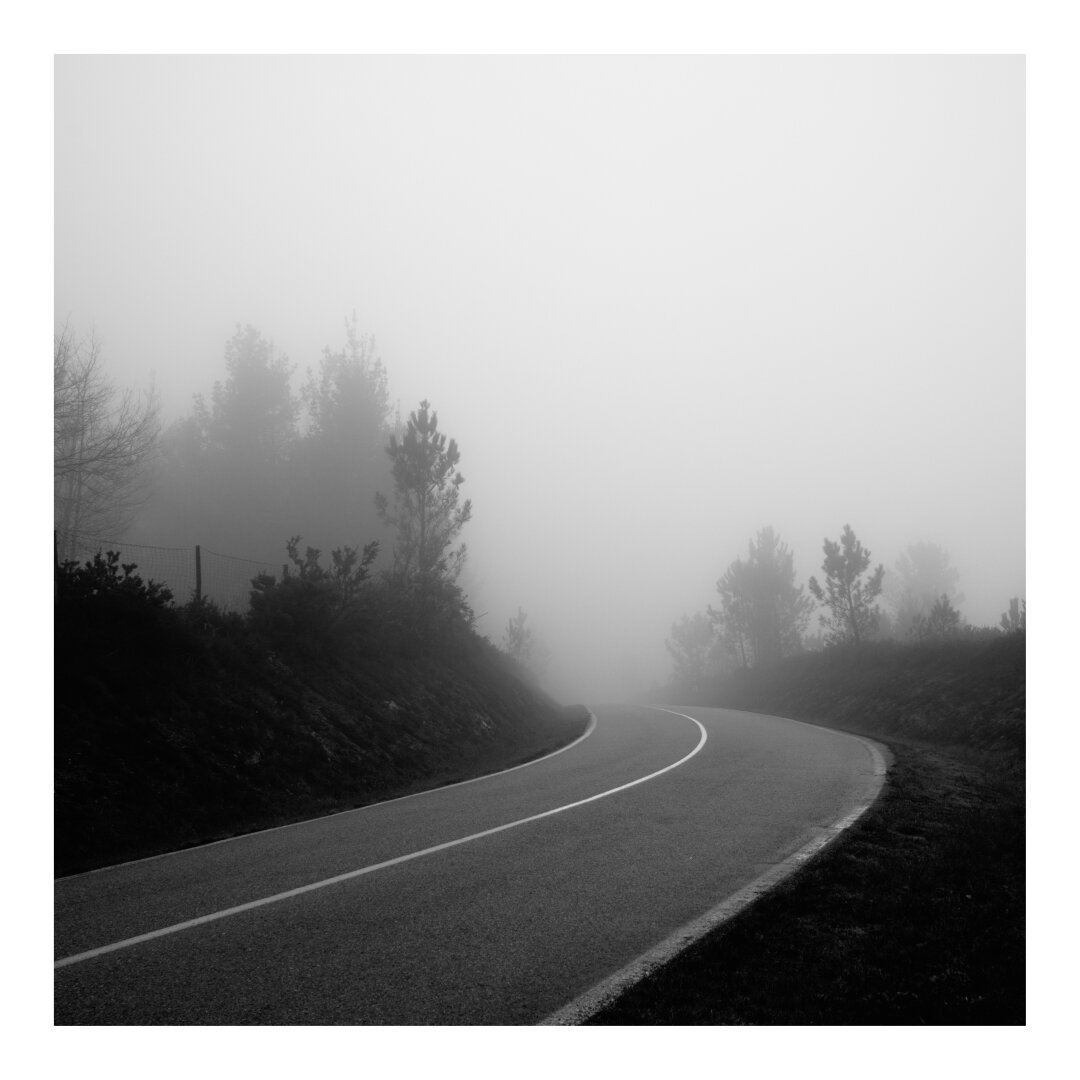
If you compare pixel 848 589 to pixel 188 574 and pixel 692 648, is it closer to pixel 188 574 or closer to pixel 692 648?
pixel 692 648

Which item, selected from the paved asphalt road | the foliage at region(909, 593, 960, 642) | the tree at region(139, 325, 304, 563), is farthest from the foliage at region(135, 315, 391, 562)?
the foliage at region(909, 593, 960, 642)

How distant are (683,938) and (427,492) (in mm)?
21119

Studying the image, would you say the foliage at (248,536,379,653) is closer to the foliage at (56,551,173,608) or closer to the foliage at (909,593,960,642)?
the foliage at (56,551,173,608)

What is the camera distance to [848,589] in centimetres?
3725

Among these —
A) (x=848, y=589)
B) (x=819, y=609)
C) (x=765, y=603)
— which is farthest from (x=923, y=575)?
(x=848, y=589)

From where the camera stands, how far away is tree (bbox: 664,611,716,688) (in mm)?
65562

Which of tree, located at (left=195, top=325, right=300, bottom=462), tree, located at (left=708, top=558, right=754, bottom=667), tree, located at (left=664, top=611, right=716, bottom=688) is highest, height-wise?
tree, located at (left=195, top=325, right=300, bottom=462)

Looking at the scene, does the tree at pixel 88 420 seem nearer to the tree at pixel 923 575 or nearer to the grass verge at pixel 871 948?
the grass verge at pixel 871 948

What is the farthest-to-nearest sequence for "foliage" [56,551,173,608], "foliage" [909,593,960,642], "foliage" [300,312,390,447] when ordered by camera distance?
"foliage" [300,312,390,447] < "foliage" [909,593,960,642] < "foliage" [56,551,173,608]

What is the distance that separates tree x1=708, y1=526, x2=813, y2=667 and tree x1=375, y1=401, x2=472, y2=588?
3043 cm

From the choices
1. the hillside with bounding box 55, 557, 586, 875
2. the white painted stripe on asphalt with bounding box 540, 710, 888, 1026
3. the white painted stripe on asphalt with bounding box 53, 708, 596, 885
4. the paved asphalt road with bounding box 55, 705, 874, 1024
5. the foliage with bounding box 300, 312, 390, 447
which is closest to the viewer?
the white painted stripe on asphalt with bounding box 540, 710, 888, 1026

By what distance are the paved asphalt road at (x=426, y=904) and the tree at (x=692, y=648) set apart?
189 feet

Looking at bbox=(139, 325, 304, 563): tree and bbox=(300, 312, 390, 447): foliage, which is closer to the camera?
bbox=(139, 325, 304, 563): tree

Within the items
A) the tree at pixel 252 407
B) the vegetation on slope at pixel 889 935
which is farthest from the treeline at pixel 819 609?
the tree at pixel 252 407
